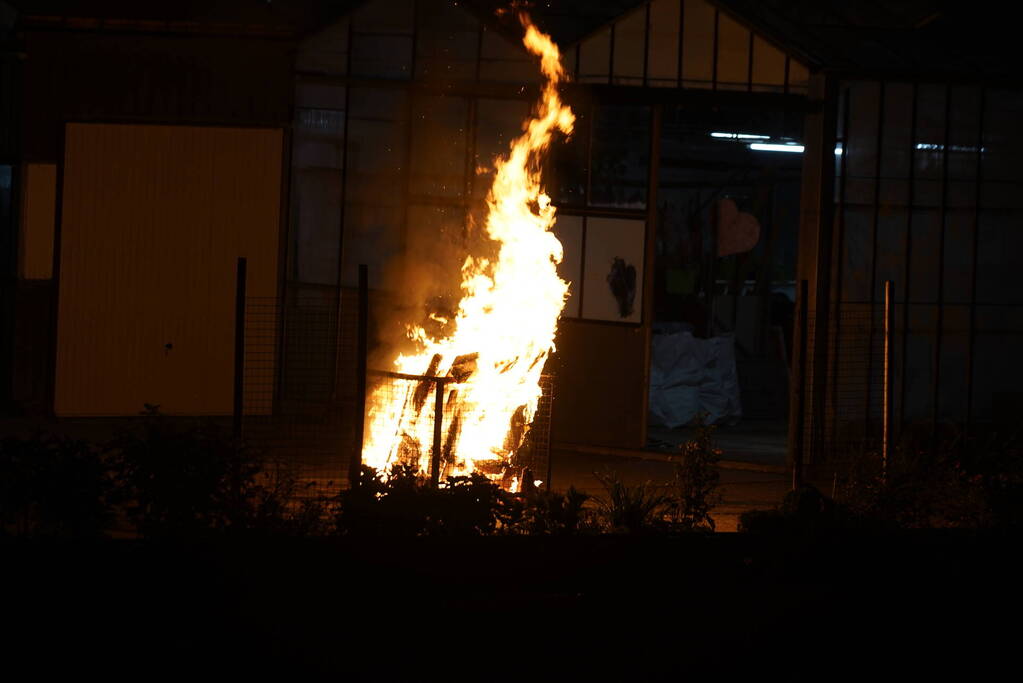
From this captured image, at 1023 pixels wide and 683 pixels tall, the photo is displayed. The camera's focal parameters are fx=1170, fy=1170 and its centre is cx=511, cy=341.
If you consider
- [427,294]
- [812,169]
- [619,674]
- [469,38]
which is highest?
[469,38]

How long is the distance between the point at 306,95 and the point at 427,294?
2801mm

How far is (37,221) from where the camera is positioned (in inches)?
563

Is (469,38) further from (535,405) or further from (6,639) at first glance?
(6,639)

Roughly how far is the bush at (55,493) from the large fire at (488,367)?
2183 millimetres

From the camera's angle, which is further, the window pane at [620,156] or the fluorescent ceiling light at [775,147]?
the fluorescent ceiling light at [775,147]

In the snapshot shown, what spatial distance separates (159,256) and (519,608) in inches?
333

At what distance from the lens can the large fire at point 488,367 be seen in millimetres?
9578

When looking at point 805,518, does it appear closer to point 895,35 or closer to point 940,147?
point 940,147

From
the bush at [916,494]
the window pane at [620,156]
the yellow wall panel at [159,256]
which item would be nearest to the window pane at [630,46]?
the window pane at [620,156]

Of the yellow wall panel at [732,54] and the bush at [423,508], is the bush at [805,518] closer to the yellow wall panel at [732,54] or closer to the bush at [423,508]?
the bush at [423,508]

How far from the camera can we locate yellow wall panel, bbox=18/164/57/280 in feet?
46.6

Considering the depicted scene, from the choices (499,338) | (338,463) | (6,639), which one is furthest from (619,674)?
(338,463)

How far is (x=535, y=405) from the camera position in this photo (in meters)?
9.96

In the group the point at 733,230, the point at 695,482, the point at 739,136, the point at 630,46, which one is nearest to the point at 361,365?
the point at 695,482
